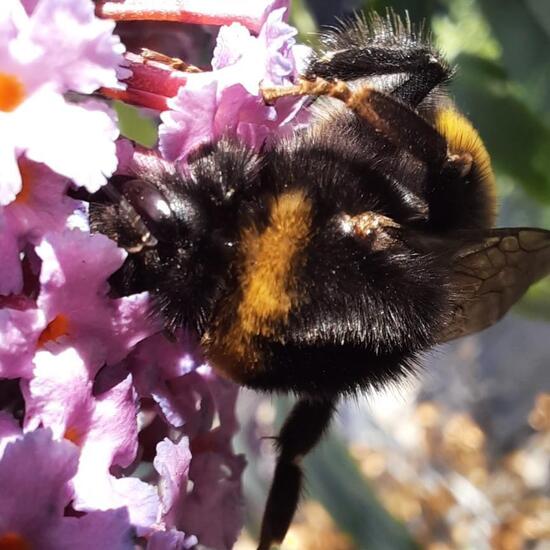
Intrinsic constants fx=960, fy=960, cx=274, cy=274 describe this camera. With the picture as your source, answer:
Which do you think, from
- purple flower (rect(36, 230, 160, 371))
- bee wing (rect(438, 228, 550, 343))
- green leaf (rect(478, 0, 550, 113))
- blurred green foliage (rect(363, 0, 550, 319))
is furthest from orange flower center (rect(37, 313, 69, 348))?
green leaf (rect(478, 0, 550, 113))

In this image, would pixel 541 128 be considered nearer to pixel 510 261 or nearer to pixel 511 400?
pixel 510 261

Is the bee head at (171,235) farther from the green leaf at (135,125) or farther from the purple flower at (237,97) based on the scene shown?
the green leaf at (135,125)

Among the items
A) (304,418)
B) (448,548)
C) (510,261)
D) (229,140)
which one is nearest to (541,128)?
(510,261)

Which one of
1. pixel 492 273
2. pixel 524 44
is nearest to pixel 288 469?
pixel 492 273

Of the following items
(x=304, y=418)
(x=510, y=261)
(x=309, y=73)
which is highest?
(x=309, y=73)

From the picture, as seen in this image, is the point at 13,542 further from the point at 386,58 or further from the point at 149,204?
the point at 386,58

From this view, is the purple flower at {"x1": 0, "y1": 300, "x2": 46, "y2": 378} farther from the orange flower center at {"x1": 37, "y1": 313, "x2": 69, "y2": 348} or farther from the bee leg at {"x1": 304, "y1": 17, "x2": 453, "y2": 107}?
the bee leg at {"x1": 304, "y1": 17, "x2": 453, "y2": 107}

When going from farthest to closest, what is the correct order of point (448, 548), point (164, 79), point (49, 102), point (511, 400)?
point (511, 400) < point (448, 548) < point (164, 79) < point (49, 102)
